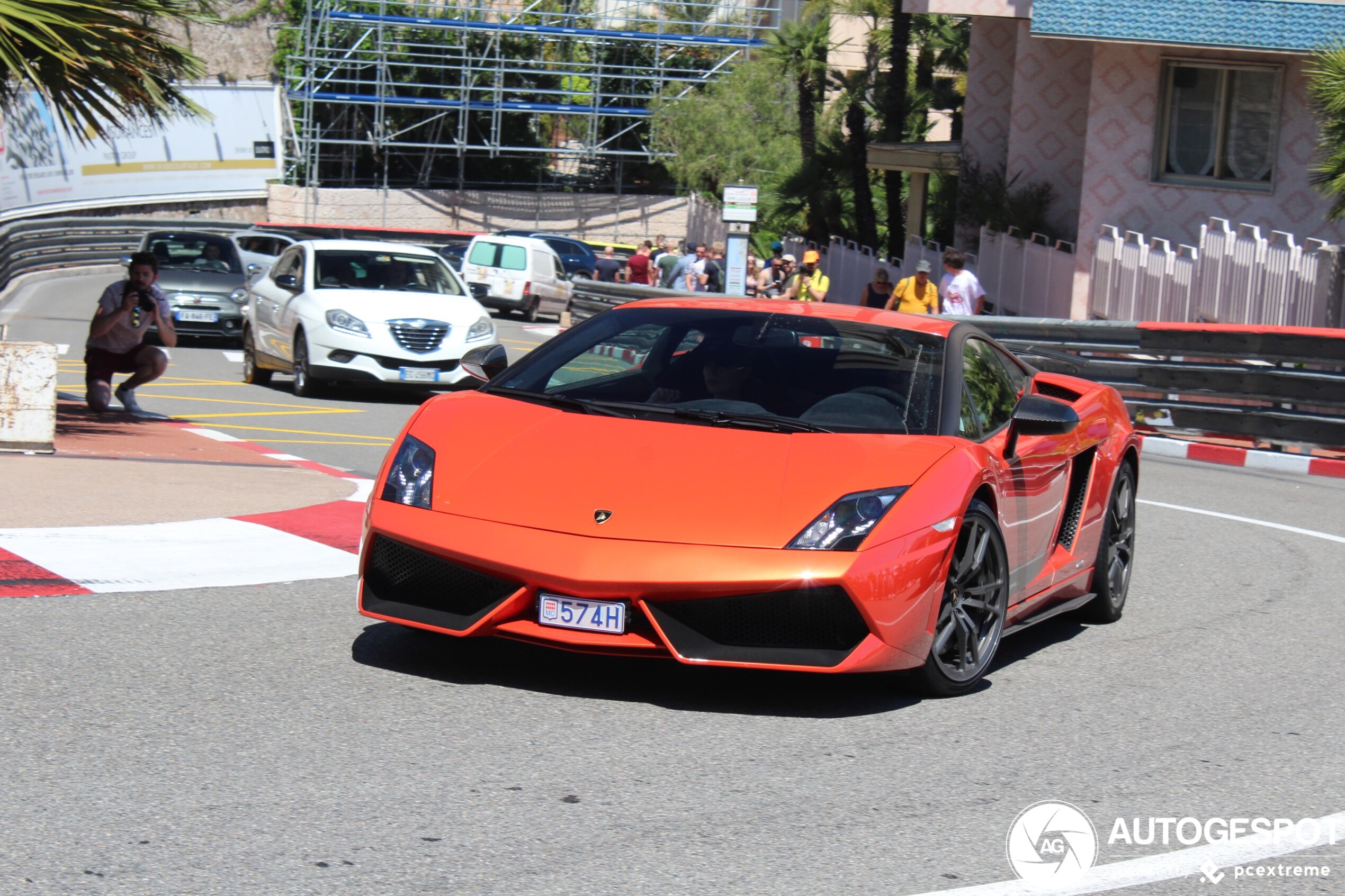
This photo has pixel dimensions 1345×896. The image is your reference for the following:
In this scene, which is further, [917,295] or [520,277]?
[520,277]

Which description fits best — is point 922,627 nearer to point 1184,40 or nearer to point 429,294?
point 429,294

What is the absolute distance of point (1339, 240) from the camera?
21.7m

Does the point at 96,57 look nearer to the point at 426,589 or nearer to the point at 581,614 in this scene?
the point at 426,589

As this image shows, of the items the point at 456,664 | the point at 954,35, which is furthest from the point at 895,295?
the point at 954,35

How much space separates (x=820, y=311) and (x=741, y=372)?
582mm

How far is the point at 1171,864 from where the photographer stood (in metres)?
4.05

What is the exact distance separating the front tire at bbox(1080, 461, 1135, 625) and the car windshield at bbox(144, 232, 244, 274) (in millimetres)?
19546

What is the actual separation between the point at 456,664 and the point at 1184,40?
19.0 metres

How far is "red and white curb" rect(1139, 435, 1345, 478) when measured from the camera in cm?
1474

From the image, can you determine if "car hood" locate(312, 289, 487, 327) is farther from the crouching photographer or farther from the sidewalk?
the sidewalk

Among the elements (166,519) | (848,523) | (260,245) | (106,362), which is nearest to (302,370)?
(106,362)

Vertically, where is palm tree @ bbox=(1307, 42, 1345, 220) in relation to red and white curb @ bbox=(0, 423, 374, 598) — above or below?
above

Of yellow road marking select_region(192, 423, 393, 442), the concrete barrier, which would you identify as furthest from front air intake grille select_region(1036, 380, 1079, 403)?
yellow road marking select_region(192, 423, 393, 442)

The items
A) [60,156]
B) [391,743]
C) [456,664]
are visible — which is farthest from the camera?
[60,156]
